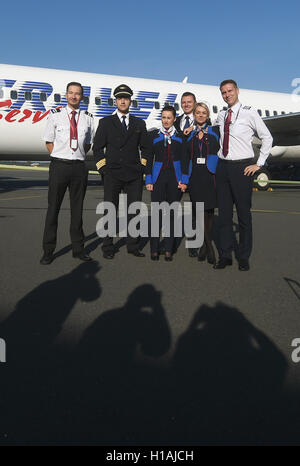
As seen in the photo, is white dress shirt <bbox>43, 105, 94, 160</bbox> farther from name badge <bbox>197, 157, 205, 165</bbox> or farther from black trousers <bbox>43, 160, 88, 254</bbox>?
name badge <bbox>197, 157, 205, 165</bbox>

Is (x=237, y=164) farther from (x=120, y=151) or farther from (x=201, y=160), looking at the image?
(x=120, y=151)

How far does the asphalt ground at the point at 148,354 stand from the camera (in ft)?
6.16

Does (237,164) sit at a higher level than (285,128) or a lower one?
lower

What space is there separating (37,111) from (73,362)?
454 inches

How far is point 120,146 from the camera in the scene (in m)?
5.26

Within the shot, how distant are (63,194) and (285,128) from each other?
12.5 m

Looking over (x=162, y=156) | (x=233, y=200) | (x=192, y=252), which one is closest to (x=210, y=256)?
(x=192, y=252)

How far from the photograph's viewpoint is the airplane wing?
14.6 m

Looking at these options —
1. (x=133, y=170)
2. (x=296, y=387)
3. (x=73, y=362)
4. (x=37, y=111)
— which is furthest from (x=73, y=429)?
(x=37, y=111)

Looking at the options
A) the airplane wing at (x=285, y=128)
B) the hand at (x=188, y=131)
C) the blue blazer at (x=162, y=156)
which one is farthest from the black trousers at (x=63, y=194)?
the airplane wing at (x=285, y=128)

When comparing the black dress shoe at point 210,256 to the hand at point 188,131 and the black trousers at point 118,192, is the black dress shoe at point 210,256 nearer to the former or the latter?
the black trousers at point 118,192

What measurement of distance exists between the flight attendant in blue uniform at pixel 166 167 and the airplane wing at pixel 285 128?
10526 millimetres
